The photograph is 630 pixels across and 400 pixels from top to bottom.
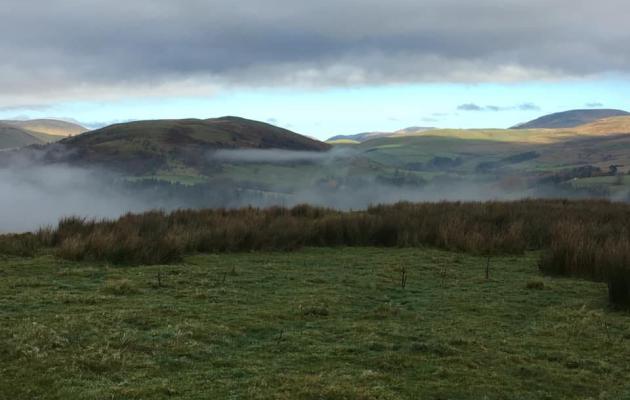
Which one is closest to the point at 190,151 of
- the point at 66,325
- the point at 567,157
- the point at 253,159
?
the point at 253,159

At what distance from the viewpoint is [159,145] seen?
88.1 meters

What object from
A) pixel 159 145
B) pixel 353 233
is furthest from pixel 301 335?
pixel 159 145

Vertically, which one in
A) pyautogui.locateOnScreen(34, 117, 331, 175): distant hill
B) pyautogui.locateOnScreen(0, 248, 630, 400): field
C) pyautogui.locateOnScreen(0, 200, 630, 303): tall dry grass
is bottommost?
pyautogui.locateOnScreen(0, 248, 630, 400): field

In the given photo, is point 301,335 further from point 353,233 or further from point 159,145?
point 159,145

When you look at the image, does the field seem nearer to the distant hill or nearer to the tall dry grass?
the tall dry grass

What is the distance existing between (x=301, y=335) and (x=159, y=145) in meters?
86.2

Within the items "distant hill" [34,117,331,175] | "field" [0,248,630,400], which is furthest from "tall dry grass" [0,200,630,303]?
"distant hill" [34,117,331,175]

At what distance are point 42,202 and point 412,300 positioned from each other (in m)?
77.8

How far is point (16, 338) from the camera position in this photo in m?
4.91

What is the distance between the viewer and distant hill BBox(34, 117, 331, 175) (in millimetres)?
82812

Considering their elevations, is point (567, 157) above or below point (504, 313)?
above

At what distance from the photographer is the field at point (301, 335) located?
4211 mm

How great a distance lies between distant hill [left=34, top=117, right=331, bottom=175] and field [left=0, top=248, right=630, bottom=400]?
243 feet

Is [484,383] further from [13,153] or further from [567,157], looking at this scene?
[567,157]
